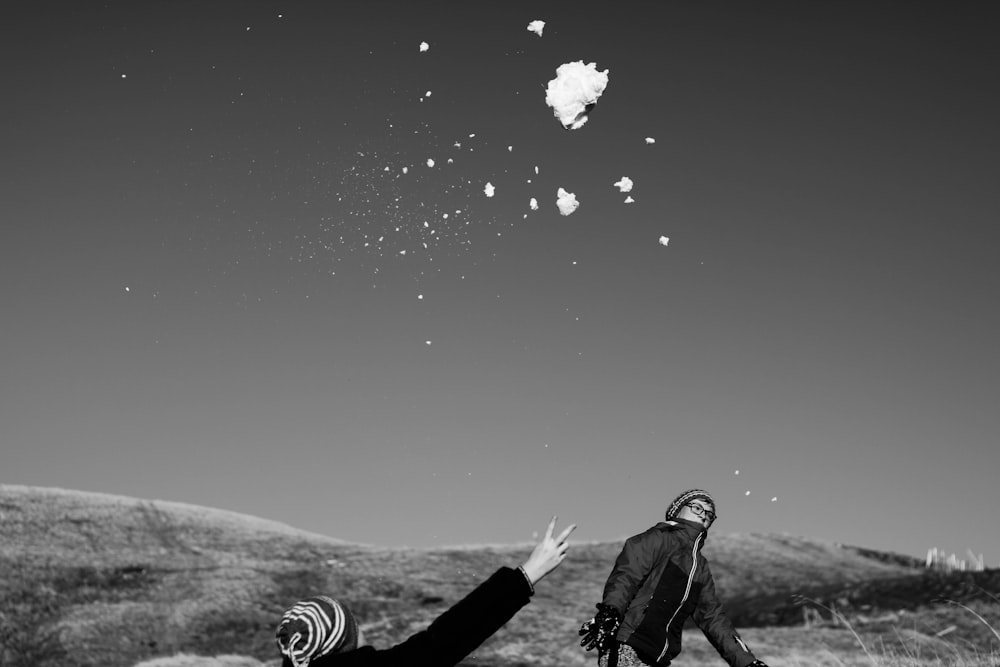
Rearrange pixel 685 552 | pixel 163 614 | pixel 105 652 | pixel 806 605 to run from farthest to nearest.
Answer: pixel 806 605
pixel 163 614
pixel 105 652
pixel 685 552

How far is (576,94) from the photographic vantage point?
10.8 m

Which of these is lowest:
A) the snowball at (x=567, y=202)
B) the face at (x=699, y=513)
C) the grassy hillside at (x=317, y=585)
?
the grassy hillside at (x=317, y=585)

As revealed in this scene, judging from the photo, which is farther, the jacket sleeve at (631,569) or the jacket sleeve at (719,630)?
the jacket sleeve at (719,630)

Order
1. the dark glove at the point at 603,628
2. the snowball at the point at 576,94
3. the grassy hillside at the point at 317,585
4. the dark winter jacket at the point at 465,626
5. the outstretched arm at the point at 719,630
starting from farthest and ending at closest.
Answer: the grassy hillside at the point at 317,585, the snowball at the point at 576,94, the outstretched arm at the point at 719,630, the dark glove at the point at 603,628, the dark winter jacket at the point at 465,626

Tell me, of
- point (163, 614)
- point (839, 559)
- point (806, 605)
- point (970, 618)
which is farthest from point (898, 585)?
point (163, 614)

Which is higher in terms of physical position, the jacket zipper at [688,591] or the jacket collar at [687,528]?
the jacket collar at [687,528]

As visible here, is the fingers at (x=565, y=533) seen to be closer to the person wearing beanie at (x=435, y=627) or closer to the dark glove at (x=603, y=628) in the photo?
the person wearing beanie at (x=435, y=627)

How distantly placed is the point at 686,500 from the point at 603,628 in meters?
1.30

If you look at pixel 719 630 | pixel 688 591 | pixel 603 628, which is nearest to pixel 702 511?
pixel 688 591

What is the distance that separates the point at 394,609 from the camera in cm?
2073

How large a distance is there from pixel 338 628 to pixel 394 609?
18.4 metres

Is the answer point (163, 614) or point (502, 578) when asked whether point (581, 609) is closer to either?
point (163, 614)

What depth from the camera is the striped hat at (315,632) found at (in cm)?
312

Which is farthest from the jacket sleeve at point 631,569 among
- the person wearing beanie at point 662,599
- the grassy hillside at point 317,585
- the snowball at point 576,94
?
the grassy hillside at point 317,585
